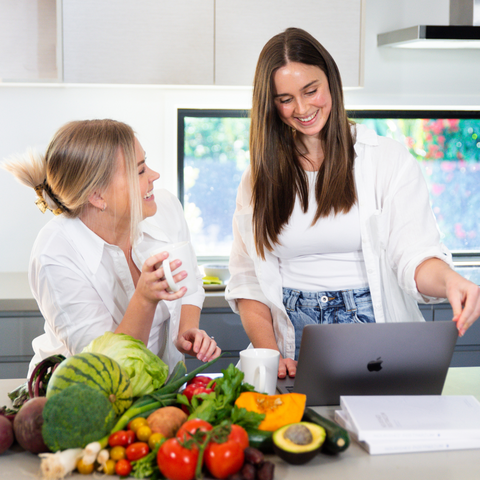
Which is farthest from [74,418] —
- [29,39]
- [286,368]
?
[29,39]

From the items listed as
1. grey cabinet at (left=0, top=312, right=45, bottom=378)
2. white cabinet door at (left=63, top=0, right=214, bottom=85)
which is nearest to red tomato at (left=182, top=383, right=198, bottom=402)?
grey cabinet at (left=0, top=312, right=45, bottom=378)

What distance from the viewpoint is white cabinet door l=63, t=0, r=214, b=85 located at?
2.28 meters

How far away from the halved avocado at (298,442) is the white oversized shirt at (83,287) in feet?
1.91

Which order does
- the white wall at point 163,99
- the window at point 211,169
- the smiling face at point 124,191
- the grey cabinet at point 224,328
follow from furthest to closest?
the window at point 211,169, the white wall at point 163,99, the grey cabinet at point 224,328, the smiling face at point 124,191

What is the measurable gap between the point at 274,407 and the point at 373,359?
0.70ft

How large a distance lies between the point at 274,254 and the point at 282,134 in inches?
13.8

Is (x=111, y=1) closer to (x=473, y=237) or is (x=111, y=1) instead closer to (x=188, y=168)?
(x=188, y=168)

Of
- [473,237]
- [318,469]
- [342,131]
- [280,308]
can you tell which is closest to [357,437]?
[318,469]

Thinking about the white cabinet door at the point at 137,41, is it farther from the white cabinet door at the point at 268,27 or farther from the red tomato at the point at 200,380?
the red tomato at the point at 200,380

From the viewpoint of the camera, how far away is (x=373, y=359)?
98 cm

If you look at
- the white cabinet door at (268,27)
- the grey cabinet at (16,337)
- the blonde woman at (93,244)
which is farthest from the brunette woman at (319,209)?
the grey cabinet at (16,337)

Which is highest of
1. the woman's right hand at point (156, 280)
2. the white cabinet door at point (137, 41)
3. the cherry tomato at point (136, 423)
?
the white cabinet door at point (137, 41)

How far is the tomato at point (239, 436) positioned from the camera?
0.77m

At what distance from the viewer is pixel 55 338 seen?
56.9 inches
